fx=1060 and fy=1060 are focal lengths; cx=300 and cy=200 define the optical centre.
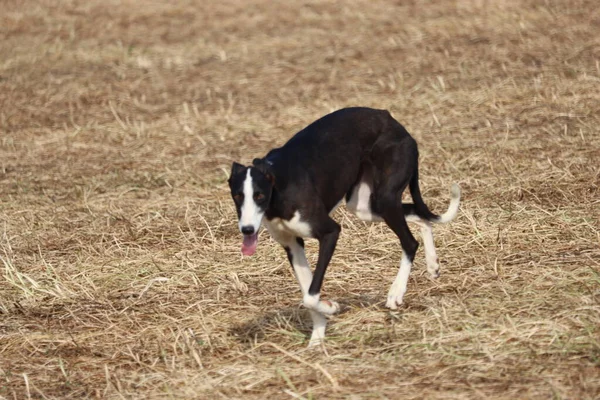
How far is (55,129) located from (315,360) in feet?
29.2

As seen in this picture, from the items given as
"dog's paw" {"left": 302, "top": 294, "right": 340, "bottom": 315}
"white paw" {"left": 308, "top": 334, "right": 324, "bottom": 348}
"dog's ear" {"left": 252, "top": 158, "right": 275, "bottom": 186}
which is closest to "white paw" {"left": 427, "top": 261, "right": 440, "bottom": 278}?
"dog's paw" {"left": 302, "top": 294, "right": 340, "bottom": 315}

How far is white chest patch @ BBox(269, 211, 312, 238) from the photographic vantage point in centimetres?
623

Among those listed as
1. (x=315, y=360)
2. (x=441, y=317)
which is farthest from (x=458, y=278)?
(x=315, y=360)

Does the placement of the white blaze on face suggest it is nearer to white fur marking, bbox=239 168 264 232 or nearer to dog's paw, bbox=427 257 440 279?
white fur marking, bbox=239 168 264 232

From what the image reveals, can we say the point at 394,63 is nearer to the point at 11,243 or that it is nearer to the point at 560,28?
the point at 560,28

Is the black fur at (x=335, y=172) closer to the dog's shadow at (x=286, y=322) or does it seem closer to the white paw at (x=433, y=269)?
the white paw at (x=433, y=269)

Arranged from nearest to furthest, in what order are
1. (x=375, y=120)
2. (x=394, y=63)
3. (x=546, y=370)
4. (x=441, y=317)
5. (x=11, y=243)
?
1. (x=546, y=370)
2. (x=441, y=317)
3. (x=375, y=120)
4. (x=11, y=243)
5. (x=394, y=63)

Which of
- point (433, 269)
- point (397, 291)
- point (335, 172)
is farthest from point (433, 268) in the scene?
point (335, 172)

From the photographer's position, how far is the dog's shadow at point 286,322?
6668 millimetres

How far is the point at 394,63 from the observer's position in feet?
52.1

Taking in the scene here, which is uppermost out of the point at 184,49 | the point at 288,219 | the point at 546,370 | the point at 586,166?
the point at 288,219

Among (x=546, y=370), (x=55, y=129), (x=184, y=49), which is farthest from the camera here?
(x=184, y=49)

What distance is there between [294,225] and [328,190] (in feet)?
1.68

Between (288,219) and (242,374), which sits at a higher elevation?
(288,219)
